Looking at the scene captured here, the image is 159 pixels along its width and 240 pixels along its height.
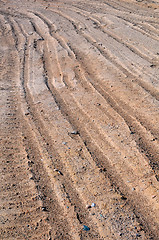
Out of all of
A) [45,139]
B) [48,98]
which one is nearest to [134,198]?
[45,139]

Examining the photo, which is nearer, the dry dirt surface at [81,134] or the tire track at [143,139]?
the dry dirt surface at [81,134]

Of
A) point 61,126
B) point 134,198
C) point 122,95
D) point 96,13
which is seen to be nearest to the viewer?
point 134,198

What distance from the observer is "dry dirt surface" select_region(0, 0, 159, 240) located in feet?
9.68

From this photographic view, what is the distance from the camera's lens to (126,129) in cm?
419

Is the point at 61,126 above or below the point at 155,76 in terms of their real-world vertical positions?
below

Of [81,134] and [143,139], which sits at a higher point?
[143,139]

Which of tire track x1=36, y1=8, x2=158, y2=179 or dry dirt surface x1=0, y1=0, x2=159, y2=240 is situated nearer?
dry dirt surface x1=0, y1=0, x2=159, y2=240

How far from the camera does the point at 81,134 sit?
4199 millimetres

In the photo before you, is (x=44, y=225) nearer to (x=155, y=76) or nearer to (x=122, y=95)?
(x=122, y=95)

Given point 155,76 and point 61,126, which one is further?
point 155,76

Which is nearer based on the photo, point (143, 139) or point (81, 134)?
point (143, 139)

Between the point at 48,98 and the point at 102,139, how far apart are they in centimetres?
159

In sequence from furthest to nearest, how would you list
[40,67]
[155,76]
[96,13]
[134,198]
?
[96,13] → [40,67] → [155,76] → [134,198]

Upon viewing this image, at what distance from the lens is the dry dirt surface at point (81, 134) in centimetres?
295
